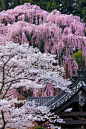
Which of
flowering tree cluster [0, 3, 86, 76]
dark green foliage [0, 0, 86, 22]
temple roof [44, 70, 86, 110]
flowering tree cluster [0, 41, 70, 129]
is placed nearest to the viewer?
flowering tree cluster [0, 41, 70, 129]

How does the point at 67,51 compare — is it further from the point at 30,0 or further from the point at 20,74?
the point at 30,0

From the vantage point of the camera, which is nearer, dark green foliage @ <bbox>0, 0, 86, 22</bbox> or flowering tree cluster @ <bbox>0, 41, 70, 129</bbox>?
flowering tree cluster @ <bbox>0, 41, 70, 129</bbox>

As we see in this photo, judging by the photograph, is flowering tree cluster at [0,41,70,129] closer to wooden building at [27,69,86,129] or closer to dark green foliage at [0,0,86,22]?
wooden building at [27,69,86,129]

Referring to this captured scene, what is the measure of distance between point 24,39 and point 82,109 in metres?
4.94

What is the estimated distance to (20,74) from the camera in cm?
619

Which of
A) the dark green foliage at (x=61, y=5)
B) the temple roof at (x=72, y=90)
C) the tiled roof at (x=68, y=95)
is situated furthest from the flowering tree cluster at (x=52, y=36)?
the dark green foliage at (x=61, y=5)

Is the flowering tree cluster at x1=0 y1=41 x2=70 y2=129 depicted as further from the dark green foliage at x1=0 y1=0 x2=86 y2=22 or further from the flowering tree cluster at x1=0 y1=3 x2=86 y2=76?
the dark green foliage at x1=0 y1=0 x2=86 y2=22

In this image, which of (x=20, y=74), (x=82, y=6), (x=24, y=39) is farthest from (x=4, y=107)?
(x=82, y=6)

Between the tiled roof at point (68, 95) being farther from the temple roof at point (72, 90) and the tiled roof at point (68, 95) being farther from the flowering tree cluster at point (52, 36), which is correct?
the flowering tree cluster at point (52, 36)

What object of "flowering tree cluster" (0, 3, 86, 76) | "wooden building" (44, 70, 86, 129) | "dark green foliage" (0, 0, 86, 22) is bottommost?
"wooden building" (44, 70, 86, 129)

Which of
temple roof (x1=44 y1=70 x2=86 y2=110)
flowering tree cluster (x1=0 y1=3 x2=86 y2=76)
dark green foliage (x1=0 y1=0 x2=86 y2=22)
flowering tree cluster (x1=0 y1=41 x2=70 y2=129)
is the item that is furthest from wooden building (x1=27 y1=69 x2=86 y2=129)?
dark green foliage (x1=0 y1=0 x2=86 y2=22)

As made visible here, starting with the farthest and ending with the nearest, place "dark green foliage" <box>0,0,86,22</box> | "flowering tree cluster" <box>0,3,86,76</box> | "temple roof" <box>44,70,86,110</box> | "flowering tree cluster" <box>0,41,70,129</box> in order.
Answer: "dark green foliage" <box>0,0,86,22</box> < "flowering tree cluster" <box>0,3,86,76</box> < "temple roof" <box>44,70,86,110</box> < "flowering tree cluster" <box>0,41,70,129</box>

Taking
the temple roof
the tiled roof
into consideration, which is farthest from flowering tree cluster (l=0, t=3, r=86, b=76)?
the tiled roof

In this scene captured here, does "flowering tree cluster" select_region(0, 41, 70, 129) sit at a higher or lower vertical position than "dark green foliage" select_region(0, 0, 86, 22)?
lower
